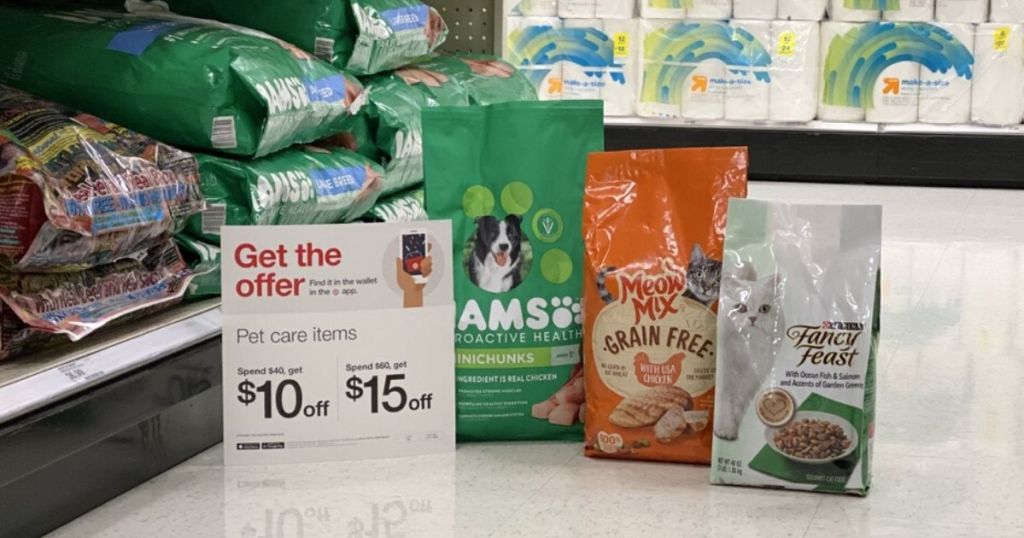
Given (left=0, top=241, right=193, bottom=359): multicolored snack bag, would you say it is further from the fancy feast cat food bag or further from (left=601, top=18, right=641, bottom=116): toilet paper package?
(left=601, top=18, right=641, bottom=116): toilet paper package

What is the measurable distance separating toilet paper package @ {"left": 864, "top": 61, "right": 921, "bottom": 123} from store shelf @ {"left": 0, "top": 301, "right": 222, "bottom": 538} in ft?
12.5

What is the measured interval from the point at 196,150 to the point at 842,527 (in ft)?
4.11

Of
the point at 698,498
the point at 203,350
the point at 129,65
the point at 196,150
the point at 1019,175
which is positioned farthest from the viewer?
the point at 1019,175

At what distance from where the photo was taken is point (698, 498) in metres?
1.87

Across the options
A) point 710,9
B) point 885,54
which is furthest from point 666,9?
point 885,54

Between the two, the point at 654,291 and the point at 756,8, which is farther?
the point at 756,8

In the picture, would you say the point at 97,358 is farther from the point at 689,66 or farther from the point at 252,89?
the point at 689,66

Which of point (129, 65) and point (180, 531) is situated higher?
point (129, 65)

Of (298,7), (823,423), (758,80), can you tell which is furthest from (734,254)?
(758,80)

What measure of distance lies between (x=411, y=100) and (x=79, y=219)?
1.14 meters

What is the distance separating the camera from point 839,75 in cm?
545

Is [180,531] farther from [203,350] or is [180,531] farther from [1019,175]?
[1019,175]

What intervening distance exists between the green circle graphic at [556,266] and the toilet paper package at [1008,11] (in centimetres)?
378

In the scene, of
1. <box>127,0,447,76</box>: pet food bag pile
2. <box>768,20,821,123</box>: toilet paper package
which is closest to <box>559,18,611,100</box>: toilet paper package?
<box>768,20,821,123</box>: toilet paper package
